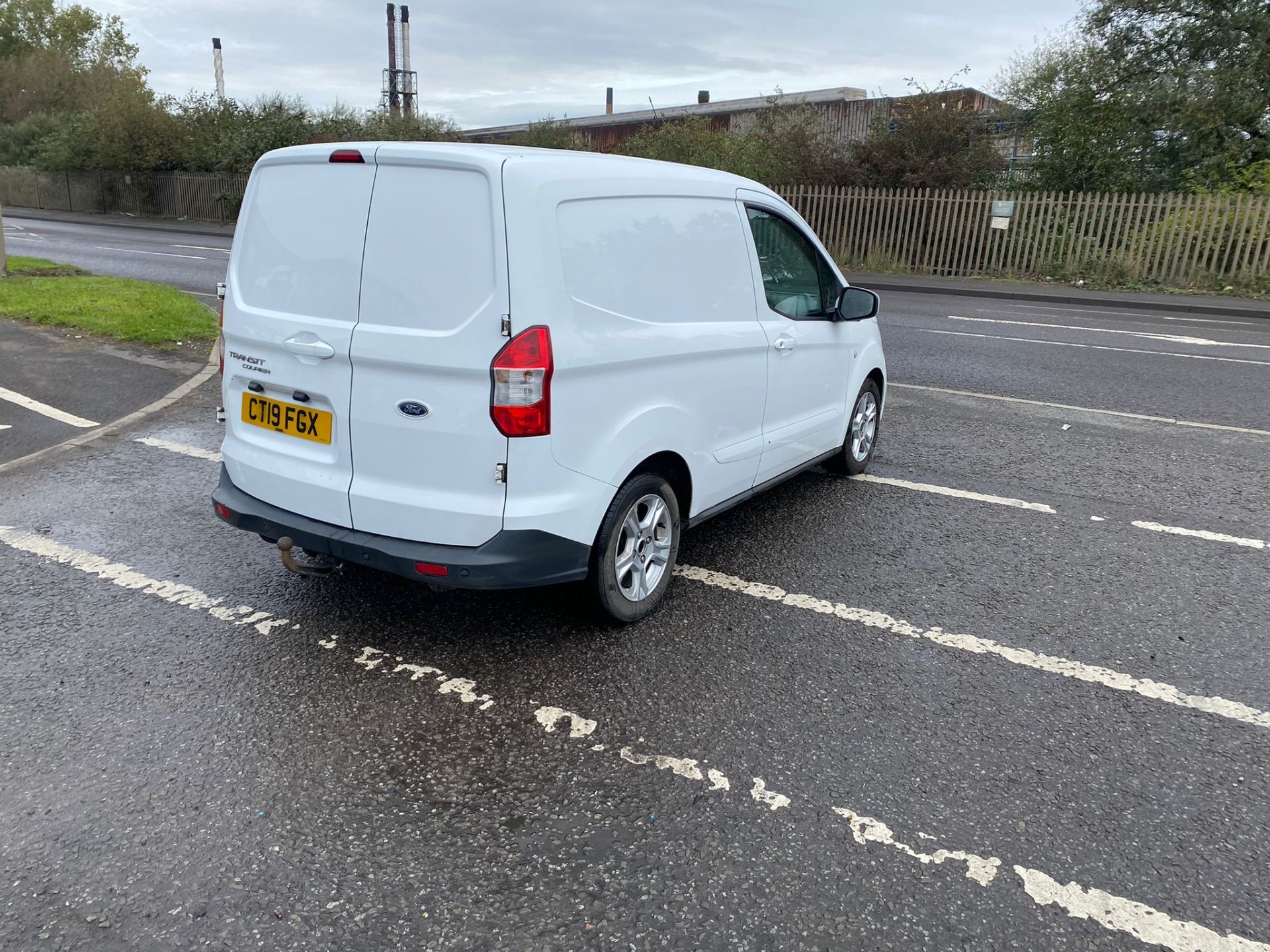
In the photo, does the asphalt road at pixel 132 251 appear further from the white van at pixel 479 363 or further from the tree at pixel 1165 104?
the tree at pixel 1165 104

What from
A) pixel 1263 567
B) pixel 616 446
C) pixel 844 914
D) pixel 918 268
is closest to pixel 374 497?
pixel 616 446

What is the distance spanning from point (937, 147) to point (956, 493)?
17.7 meters

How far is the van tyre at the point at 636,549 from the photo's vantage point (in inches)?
146

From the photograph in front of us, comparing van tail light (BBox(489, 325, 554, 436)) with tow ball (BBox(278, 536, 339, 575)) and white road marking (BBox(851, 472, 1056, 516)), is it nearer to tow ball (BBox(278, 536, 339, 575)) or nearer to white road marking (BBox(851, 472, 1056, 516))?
tow ball (BBox(278, 536, 339, 575))

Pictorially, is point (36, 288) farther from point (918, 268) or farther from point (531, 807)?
point (918, 268)

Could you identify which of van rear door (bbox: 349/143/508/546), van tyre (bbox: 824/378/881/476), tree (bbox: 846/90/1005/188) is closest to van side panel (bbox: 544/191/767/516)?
van rear door (bbox: 349/143/508/546)

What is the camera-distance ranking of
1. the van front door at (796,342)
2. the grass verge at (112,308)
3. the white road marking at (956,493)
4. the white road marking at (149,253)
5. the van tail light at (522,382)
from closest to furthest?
the van tail light at (522,382)
the van front door at (796,342)
the white road marking at (956,493)
the grass verge at (112,308)
the white road marking at (149,253)

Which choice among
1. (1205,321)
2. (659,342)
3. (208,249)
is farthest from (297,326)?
(208,249)

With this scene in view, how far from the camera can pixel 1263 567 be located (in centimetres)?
479

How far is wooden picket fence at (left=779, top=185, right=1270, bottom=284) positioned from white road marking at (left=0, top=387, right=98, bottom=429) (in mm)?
17774

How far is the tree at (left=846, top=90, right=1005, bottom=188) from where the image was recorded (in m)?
20.9

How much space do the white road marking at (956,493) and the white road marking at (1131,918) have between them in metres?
3.43

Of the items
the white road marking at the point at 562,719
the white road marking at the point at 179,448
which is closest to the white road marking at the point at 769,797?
the white road marking at the point at 562,719

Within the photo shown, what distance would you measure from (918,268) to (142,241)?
20489 millimetres
